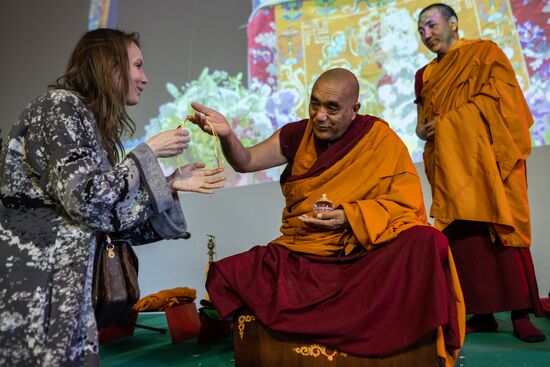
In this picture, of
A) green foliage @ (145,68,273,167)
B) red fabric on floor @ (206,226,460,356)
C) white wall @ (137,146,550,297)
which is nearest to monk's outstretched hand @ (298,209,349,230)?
red fabric on floor @ (206,226,460,356)

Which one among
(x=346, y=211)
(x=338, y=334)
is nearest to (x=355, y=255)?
(x=346, y=211)

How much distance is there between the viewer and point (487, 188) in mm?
2398

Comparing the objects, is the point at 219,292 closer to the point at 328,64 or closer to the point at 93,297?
the point at 93,297

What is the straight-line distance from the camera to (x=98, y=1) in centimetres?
484

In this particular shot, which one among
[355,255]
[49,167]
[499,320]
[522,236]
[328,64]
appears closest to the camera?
[49,167]

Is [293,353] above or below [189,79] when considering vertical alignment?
below

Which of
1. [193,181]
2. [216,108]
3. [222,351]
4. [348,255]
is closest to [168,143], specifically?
[193,181]

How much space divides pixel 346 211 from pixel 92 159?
2.98 feet

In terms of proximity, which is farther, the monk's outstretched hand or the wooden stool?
the monk's outstretched hand

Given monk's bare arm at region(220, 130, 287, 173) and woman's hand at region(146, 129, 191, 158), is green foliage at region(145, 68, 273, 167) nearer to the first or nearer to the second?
monk's bare arm at region(220, 130, 287, 173)

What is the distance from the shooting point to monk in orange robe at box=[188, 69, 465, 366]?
5.42 ft

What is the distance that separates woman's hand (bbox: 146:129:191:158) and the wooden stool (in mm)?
672

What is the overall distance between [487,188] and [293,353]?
4.26ft

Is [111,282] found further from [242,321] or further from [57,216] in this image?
[242,321]
